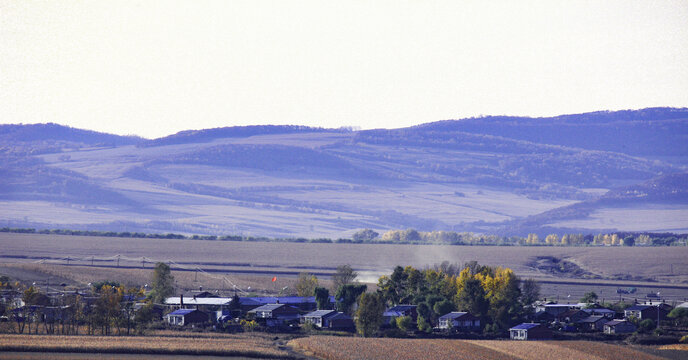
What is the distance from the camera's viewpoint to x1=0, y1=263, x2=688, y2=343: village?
73250mm

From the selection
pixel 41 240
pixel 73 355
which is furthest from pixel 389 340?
pixel 41 240

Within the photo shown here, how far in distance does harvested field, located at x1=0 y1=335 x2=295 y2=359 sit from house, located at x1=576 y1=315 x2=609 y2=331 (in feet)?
97.4

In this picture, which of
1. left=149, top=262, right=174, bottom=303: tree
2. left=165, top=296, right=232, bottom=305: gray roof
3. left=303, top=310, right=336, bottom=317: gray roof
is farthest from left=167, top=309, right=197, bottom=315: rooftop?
left=303, top=310, right=336, bottom=317: gray roof

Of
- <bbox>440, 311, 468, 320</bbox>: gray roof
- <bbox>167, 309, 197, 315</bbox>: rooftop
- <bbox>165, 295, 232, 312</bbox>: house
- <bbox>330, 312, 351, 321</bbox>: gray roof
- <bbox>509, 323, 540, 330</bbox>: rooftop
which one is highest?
<bbox>167, 309, 197, 315</bbox>: rooftop

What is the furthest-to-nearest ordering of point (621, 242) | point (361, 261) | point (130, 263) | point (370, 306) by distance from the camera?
point (621, 242)
point (361, 261)
point (130, 263)
point (370, 306)

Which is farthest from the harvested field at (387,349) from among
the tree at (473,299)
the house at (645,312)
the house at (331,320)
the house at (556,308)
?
the house at (645,312)

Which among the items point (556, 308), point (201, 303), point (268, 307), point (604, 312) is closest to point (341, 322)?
point (268, 307)

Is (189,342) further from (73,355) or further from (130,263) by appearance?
(130,263)

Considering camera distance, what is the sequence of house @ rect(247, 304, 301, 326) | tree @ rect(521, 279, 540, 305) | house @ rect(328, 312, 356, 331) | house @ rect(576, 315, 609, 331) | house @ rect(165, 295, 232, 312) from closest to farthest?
house @ rect(328, 312, 356, 331), house @ rect(247, 304, 301, 326), house @ rect(576, 315, 609, 331), house @ rect(165, 295, 232, 312), tree @ rect(521, 279, 540, 305)

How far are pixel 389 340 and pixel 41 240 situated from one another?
95.4 meters

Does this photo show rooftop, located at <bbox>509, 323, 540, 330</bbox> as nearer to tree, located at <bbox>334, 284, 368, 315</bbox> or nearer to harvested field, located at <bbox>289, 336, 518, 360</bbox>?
harvested field, located at <bbox>289, 336, 518, 360</bbox>

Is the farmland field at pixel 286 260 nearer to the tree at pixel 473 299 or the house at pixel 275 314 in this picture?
the house at pixel 275 314

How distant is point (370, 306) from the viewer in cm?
7650

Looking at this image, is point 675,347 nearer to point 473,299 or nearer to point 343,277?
point 473,299
